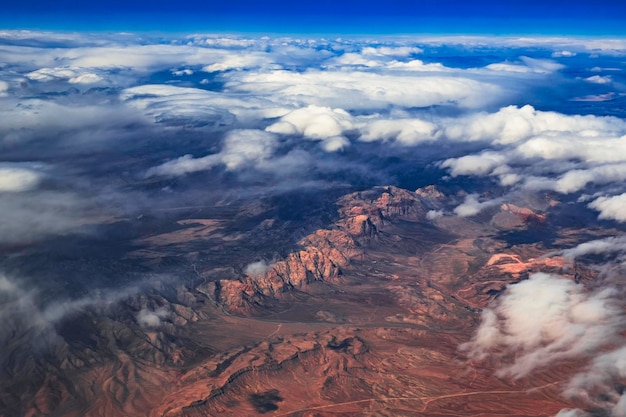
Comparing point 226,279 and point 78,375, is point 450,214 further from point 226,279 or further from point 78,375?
point 78,375

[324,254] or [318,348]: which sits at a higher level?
[324,254]

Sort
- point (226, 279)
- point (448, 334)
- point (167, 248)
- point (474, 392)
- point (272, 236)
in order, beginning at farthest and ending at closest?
point (272, 236) → point (167, 248) → point (226, 279) → point (448, 334) → point (474, 392)

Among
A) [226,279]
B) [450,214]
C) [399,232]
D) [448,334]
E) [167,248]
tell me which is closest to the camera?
[448,334]

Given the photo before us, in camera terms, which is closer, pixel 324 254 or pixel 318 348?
pixel 318 348

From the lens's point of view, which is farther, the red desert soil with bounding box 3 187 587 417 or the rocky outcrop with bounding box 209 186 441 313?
the rocky outcrop with bounding box 209 186 441 313

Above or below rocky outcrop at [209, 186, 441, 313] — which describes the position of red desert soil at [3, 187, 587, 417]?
below

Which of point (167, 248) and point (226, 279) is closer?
point (226, 279)

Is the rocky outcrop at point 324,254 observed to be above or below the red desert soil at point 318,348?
above

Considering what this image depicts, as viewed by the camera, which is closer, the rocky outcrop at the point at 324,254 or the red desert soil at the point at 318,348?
the red desert soil at the point at 318,348

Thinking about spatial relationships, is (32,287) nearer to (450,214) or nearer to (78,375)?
(78,375)

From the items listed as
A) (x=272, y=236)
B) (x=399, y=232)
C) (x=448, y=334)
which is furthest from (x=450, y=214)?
(x=448, y=334)
